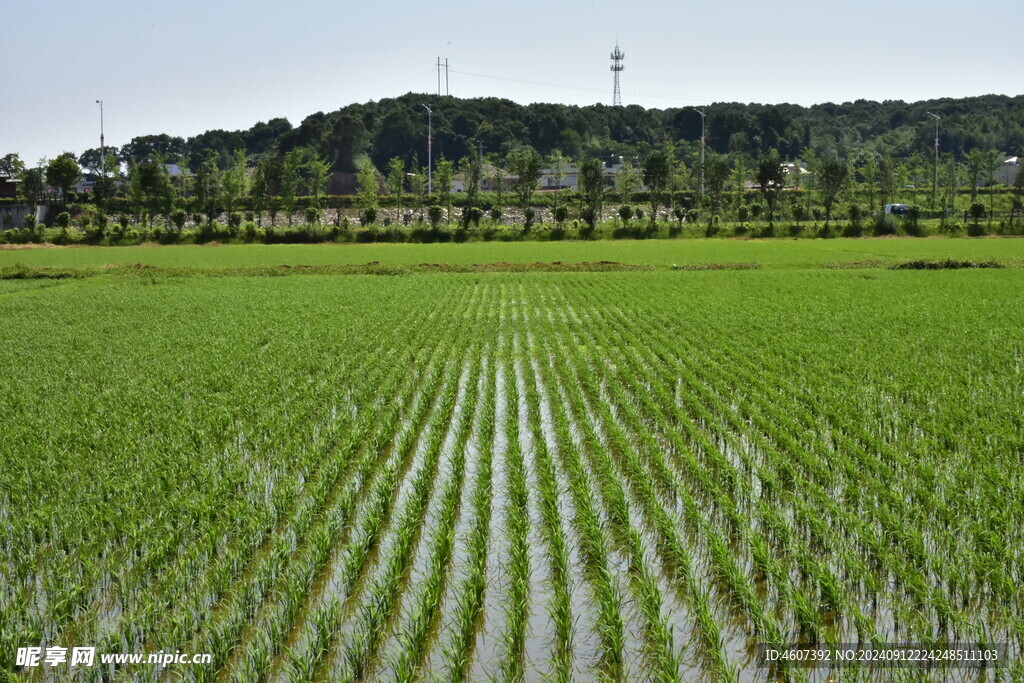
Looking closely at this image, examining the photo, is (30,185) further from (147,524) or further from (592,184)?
(147,524)

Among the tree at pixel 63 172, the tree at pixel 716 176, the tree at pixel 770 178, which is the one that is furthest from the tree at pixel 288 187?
the tree at pixel 770 178

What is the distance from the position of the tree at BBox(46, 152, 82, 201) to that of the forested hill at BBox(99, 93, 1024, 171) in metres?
40.9

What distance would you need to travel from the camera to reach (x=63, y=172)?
68875mm

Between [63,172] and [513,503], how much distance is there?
73950 mm

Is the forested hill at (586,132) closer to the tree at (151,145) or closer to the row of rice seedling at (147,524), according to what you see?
the tree at (151,145)

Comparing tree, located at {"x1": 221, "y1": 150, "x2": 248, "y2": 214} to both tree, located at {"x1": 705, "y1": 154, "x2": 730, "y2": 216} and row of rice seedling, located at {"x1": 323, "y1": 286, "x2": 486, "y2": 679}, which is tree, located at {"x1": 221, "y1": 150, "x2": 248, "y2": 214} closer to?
tree, located at {"x1": 705, "y1": 154, "x2": 730, "y2": 216}

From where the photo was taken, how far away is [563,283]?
89.2 feet

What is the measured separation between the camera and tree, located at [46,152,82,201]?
225 ft

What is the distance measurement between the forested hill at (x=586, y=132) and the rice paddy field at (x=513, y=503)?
102m

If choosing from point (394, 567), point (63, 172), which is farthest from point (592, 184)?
point (394, 567)

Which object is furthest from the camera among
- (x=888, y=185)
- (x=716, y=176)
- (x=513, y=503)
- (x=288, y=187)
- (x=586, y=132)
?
(x=586, y=132)

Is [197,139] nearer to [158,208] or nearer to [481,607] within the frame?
[158,208]

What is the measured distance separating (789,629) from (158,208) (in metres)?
77.3

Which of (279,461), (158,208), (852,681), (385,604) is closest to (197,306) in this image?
(279,461)
